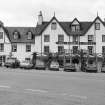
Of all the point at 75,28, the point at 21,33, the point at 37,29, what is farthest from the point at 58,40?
A: the point at 21,33

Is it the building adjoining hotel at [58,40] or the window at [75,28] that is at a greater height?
the window at [75,28]

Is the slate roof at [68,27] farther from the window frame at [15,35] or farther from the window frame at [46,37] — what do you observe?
the window frame at [15,35]

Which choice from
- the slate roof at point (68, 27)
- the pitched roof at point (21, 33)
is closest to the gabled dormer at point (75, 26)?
the slate roof at point (68, 27)

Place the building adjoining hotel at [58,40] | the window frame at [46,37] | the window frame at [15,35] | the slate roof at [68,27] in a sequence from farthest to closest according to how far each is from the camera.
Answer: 1. the window frame at [15,35]
2. the window frame at [46,37]
3. the slate roof at [68,27]
4. the building adjoining hotel at [58,40]

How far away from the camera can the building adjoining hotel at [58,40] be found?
45.8 metres

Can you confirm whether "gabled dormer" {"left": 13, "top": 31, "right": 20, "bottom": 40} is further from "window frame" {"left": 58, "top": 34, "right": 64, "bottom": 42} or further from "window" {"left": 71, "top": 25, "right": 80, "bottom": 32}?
"window" {"left": 71, "top": 25, "right": 80, "bottom": 32}

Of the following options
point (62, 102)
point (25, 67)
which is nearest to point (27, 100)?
point (62, 102)

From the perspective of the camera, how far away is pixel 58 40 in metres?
46.3

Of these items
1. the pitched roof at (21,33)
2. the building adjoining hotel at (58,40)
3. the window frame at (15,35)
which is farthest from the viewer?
the window frame at (15,35)

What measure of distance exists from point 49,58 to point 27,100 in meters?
35.5

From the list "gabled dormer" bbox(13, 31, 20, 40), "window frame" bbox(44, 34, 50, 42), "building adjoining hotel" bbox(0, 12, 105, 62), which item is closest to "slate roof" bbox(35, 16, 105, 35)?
"building adjoining hotel" bbox(0, 12, 105, 62)

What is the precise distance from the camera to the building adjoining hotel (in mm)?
45844

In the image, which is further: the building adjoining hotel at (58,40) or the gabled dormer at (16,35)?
the gabled dormer at (16,35)

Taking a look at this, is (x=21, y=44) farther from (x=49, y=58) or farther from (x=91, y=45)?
(x=91, y=45)
